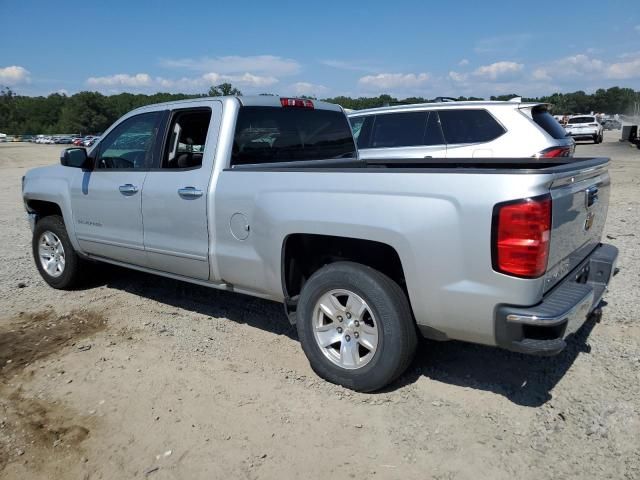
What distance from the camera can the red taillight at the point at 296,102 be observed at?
459 cm

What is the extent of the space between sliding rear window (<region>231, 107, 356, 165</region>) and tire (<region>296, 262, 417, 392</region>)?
4.28ft

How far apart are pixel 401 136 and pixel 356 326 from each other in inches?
209

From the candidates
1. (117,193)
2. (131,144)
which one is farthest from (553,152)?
(117,193)

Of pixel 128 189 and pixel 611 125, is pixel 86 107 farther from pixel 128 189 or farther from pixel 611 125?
pixel 128 189

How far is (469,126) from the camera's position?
745 centimetres

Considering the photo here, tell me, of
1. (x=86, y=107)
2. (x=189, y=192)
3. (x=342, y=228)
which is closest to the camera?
(x=342, y=228)

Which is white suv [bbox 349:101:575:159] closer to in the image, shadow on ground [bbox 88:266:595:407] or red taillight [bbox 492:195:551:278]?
shadow on ground [bbox 88:266:595:407]

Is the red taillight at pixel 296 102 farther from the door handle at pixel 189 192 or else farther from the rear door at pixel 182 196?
the door handle at pixel 189 192

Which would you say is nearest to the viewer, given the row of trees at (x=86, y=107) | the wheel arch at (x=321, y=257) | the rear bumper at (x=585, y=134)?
the wheel arch at (x=321, y=257)

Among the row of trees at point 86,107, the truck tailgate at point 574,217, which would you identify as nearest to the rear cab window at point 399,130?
the truck tailgate at point 574,217

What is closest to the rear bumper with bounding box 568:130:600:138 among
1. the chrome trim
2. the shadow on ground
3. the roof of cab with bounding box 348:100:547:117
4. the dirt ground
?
the roof of cab with bounding box 348:100:547:117

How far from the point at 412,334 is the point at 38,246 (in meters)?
4.52

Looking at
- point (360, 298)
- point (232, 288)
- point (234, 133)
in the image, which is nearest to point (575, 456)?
point (360, 298)

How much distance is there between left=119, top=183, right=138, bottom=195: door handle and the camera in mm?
4605
